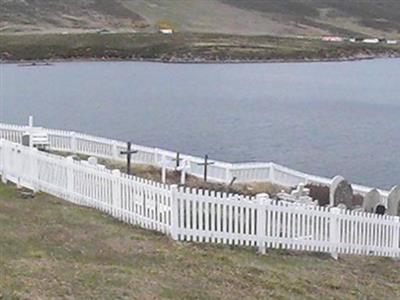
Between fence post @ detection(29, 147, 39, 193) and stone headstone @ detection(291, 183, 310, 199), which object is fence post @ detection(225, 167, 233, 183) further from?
fence post @ detection(29, 147, 39, 193)

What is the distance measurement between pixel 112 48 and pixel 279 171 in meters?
105

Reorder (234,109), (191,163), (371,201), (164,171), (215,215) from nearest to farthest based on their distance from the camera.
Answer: (215,215) → (371,201) → (164,171) → (191,163) → (234,109)

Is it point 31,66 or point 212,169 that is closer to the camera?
point 212,169

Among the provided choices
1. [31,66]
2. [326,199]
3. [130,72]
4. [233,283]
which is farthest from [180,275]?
[31,66]

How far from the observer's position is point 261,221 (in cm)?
1574

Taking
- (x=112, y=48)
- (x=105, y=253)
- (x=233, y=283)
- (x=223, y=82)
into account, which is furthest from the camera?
(x=112, y=48)

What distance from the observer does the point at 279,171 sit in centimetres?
2606

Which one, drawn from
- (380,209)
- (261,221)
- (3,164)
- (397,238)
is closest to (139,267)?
(261,221)

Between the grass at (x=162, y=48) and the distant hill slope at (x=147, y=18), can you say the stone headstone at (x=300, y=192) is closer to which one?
the grass at (x=162, y=48)

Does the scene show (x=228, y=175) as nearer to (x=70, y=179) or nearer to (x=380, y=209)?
(x=380, y=209)

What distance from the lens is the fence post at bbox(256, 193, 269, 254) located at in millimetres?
15616

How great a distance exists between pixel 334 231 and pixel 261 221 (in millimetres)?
1803

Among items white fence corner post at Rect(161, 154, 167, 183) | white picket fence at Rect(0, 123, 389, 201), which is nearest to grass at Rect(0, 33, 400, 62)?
white picket fence at Rect(0, 123, 389, 201)

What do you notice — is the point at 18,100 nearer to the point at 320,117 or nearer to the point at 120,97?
the point at 120,97
